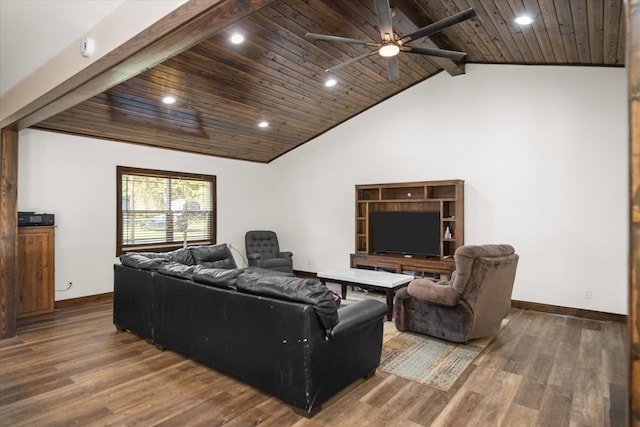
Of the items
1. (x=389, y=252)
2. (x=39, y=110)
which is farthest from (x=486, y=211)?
(x=39, y=110)

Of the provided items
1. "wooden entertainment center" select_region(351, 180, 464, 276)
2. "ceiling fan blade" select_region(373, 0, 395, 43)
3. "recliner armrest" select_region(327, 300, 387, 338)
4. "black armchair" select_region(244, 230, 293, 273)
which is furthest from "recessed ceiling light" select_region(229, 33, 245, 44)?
"black armchair" select_region(244, 230, 293, 273)

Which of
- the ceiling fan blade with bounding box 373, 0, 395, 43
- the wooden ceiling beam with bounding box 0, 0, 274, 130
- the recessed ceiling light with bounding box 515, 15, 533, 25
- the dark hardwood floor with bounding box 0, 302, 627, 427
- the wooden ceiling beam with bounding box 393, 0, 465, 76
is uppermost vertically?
the wooden ceiling beam with bounding box 393, 0, 465, 76

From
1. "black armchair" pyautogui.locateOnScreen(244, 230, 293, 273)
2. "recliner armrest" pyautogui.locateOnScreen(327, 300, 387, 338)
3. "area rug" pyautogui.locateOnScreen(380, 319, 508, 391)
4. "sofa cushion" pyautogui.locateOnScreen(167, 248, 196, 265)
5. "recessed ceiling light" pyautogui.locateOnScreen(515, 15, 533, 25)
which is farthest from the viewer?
→ "black armchair" pyautogui.locateOnScreen(244, 230, 293, 273)

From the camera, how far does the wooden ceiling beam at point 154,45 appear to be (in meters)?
1.90

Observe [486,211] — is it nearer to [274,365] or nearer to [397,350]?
[397,350]

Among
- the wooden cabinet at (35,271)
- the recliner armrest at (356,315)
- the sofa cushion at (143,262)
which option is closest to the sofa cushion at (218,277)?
the sofa cushion at (143,262)

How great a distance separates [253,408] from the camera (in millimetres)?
2607

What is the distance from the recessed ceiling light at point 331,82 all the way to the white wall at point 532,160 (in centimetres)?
145

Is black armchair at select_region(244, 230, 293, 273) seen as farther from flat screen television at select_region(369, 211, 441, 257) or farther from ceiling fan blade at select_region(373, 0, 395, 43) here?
ceiling fan blade at select_region(373, 0, 395, 43)

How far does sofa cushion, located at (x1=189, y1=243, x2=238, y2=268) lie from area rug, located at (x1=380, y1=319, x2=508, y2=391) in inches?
97.5

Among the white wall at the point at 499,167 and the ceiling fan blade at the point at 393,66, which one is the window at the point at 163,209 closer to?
the white wall at the point at 499,167

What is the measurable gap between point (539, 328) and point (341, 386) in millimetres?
2934

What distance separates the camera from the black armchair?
683cm

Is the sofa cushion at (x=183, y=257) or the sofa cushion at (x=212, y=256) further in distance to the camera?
the sofa cushion at (x=212, y=256)
